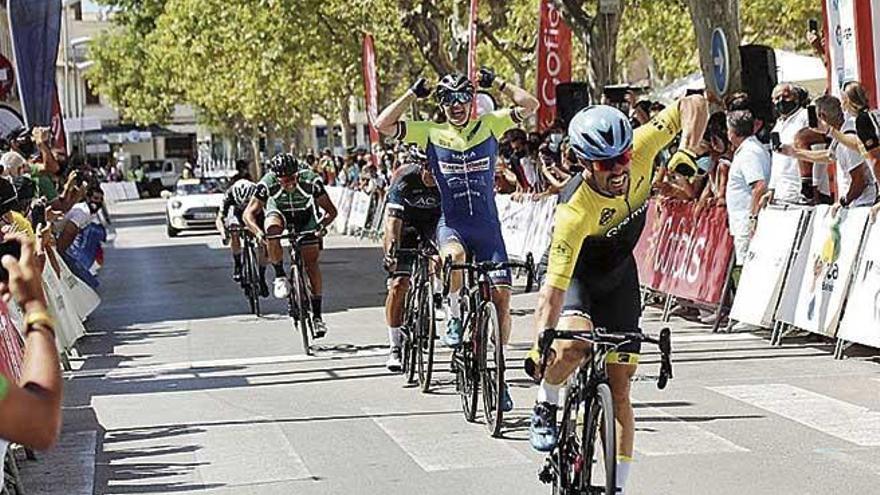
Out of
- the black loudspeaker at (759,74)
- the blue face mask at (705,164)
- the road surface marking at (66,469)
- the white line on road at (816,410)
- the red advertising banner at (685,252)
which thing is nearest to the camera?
the road surface marking at (66,469)

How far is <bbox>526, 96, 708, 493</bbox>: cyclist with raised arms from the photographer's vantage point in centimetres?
698

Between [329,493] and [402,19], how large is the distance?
24674 mm

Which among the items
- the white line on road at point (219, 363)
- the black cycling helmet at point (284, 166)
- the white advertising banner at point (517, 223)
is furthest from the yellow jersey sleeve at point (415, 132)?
the white advertising banner at point (517, 223)

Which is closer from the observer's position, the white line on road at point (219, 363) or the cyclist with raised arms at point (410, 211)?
the cyclist with raised arms at point (410, 211)

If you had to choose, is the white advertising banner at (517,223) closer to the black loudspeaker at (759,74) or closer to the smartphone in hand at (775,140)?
the black loudspeaker at (759,74)

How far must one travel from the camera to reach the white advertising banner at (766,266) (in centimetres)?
1408

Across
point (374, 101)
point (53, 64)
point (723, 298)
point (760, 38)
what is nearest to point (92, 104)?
point (760, 38)

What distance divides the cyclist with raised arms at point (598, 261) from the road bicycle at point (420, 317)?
14.5 feet

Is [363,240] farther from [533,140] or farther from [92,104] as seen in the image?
[92,104]

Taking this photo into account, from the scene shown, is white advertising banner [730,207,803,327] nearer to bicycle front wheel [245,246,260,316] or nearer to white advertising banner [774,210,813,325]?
white advertising banner [774,210,813,325]

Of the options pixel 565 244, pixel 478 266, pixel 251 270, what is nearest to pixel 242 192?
pixel 251 270

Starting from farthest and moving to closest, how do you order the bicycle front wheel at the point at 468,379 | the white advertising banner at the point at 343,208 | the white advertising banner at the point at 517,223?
1. the white advertising banner at the point at 343,208
2. the white advertising banner at the point at 517,223
3. the bicycle front wheel at the point at 468,379

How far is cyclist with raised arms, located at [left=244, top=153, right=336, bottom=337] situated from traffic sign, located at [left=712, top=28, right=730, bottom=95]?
6.22m

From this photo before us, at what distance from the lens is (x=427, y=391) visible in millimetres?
11992
